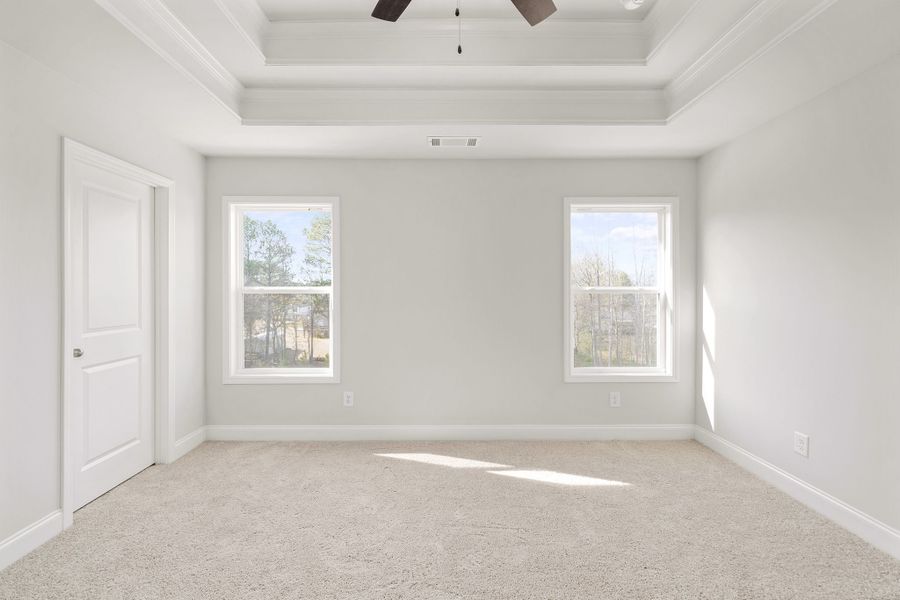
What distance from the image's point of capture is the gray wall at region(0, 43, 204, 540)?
227 cm

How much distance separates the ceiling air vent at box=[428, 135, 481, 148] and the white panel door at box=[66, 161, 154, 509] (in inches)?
81.1

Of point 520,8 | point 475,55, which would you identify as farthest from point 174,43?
point 520,8

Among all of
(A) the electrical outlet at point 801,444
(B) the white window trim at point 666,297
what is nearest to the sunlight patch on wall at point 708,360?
(B) the white window trim at point 666,297

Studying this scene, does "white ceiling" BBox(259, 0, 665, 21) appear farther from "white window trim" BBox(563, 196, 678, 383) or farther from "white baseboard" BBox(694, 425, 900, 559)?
"white baseboard" BBox(694, 425, 900, 559)

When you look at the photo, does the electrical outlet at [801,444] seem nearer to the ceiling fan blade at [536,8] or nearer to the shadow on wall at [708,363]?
the shadow on wall at [708,363]

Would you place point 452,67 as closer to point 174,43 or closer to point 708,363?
point 174,43

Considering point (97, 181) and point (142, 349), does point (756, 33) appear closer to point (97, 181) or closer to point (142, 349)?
point (97, 181)

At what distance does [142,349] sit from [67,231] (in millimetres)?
1081

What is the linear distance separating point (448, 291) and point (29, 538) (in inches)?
117

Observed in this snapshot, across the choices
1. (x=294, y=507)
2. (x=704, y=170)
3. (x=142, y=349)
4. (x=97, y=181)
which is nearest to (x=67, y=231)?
(x=97, y=181)

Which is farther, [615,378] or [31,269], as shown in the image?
[615,378]

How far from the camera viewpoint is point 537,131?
3471 millimetres

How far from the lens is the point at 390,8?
2.07 meters

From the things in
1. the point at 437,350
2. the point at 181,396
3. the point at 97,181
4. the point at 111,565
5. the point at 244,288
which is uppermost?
the point at 97,181
